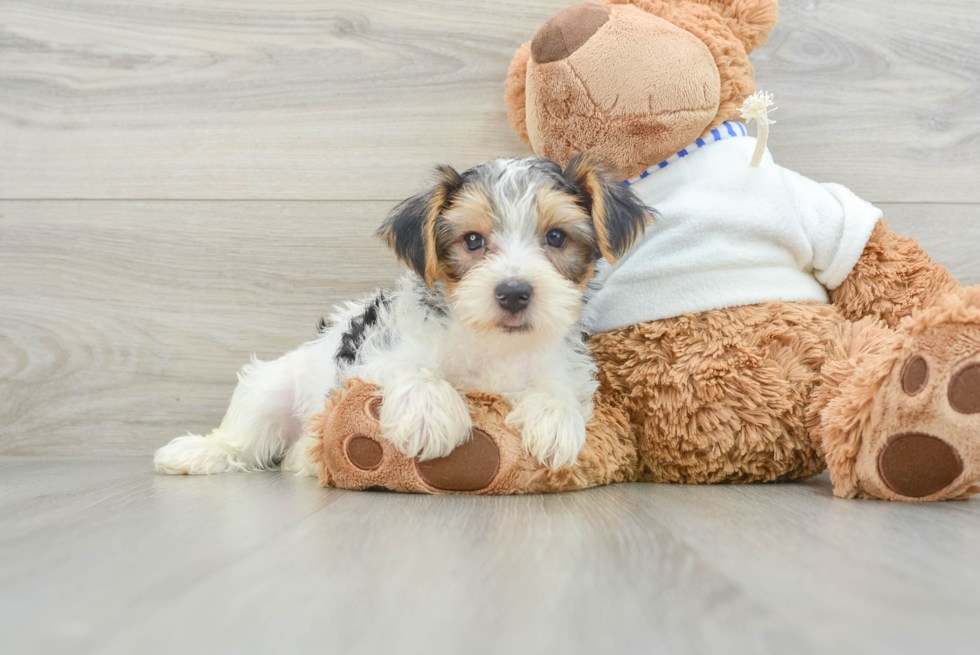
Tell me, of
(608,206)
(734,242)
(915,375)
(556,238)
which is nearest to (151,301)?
(556,238)

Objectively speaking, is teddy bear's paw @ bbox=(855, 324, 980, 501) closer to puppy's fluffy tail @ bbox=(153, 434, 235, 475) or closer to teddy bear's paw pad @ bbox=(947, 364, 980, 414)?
teddy bear's paw pad @ bbox=(947, 364, 980, 414)

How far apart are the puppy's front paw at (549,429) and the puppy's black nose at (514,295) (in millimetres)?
237

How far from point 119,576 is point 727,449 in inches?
48.1

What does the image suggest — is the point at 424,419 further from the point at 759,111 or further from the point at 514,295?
the point at 759,111

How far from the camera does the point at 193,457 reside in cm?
193

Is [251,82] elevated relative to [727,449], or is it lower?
elevated

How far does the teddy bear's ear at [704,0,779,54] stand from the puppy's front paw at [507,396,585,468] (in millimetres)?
1079

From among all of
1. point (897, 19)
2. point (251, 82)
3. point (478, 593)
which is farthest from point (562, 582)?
point (897, 19)

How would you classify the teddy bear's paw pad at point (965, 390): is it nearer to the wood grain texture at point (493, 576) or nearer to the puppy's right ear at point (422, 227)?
the wood grain texture at point (493, 576)

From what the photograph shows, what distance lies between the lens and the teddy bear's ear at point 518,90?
1.90 meters

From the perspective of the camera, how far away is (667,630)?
0.68 m

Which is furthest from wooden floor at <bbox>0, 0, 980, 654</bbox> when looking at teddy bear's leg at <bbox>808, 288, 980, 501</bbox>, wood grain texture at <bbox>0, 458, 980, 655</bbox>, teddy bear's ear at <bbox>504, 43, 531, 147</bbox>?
teddy bear's leg at <bbox>808, 288, 980, 501</bbox>

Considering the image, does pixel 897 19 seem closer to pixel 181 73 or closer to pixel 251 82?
pixel 251 82

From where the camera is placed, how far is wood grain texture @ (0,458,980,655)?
665mm
